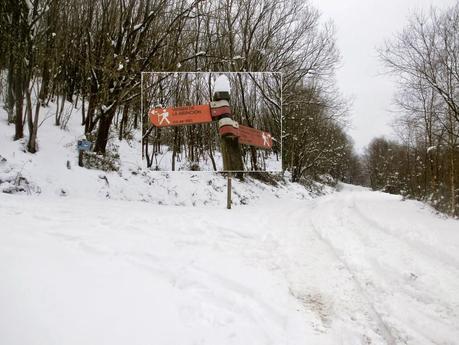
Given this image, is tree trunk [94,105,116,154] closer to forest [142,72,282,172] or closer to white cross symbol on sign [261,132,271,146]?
forest [142,72,282,172]

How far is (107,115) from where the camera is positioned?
11148 millimetres

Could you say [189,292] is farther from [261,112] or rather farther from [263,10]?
Answer: [263,10]

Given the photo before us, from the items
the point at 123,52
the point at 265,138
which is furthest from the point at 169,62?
the point at 265,138

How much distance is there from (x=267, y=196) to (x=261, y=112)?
6.74m

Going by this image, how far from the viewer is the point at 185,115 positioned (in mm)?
8523

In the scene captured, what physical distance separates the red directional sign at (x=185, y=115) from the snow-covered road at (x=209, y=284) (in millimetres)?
2678

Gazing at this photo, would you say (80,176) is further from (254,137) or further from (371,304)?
(371,304)

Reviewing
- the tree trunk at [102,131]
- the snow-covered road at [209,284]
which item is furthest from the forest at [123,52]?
the snow-covered road at [209,284]

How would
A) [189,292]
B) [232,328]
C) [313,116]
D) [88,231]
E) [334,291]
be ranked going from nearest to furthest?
[232,328] < [189,292] < [334,291] < [88,231] < [313,116]

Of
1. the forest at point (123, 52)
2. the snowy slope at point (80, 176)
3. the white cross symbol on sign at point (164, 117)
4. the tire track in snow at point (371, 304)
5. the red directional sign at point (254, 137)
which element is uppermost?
the forest at point (123, 52)

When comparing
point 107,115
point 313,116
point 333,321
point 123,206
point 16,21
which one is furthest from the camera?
point 313,116

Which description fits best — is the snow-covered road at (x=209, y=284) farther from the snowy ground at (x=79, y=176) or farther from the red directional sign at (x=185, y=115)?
the red directional sign at (x=185, y=115)

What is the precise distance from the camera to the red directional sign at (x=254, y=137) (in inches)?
356

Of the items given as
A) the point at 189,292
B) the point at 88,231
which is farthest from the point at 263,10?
the point at 189,292
